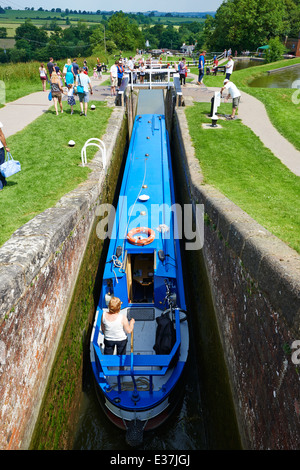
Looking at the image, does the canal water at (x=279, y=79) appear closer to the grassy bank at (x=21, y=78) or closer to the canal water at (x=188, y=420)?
the grassy bank at (x=21, y=78)

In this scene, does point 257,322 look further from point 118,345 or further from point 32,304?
point 32,304

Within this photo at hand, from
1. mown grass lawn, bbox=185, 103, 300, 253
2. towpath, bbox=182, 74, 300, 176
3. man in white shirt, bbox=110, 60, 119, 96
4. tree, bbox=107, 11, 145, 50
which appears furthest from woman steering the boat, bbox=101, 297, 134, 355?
tree, bbox=107, 11, 145, 50

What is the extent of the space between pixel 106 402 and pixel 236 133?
10.0 metres

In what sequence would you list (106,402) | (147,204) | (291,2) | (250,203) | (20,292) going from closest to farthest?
(20,292), (106,402), (250,203), (147,204), (291,2)

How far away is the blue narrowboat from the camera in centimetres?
591

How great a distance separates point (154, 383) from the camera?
6234mm

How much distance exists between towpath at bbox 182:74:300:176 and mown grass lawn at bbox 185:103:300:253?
0.35 m

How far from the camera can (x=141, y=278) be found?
8.07m

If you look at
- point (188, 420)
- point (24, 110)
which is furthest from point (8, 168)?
point (24, 110)

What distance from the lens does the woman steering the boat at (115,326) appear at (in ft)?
17.6

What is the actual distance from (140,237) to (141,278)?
1.12m

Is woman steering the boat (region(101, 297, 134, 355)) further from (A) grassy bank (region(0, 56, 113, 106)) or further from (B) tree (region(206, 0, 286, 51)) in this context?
(B) tree (region(206, 0, 286, 51))

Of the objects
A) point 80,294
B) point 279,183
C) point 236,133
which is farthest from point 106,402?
point 236,133

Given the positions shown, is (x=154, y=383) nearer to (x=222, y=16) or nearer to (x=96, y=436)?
(x=96, y=436)
